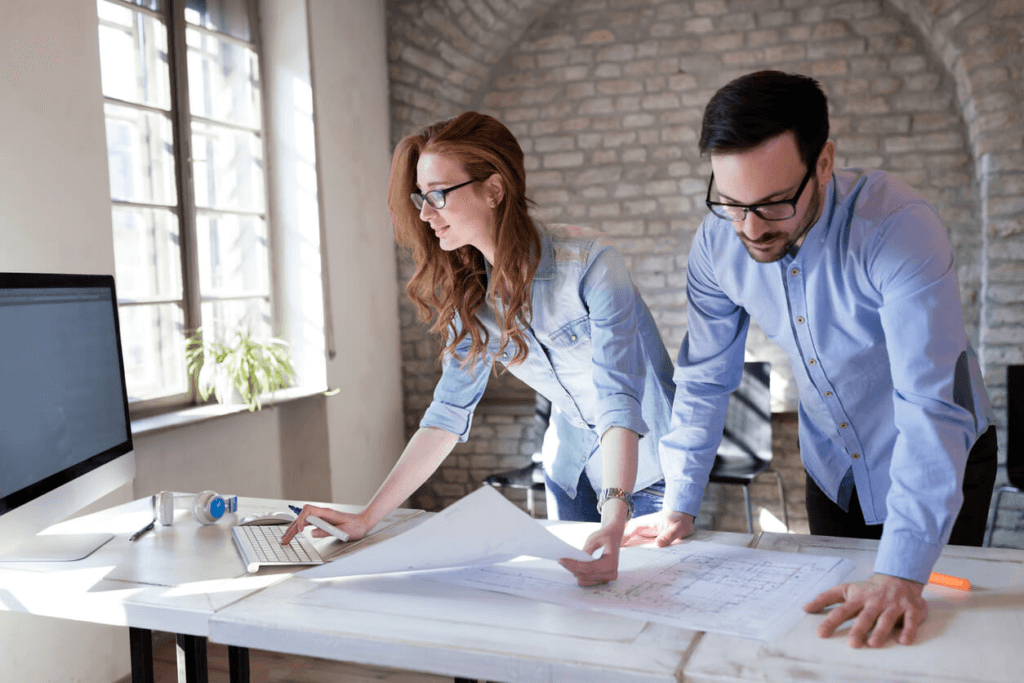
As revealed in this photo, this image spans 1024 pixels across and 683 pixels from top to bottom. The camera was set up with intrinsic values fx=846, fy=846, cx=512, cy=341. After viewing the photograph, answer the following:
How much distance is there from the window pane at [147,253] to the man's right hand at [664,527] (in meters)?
2.40

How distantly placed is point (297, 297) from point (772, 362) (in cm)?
240

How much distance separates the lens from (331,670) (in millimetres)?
2857

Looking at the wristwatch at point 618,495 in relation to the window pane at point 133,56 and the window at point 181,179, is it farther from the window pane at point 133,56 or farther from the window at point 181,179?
the window pane at point 133,56

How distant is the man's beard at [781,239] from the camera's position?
4.39ft

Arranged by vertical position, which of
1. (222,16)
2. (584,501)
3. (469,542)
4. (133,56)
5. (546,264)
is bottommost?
(584,501)

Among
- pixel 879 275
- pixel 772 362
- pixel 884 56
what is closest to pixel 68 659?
pixel 879 275

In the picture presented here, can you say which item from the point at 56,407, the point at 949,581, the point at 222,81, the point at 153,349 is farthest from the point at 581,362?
the point at 222,81

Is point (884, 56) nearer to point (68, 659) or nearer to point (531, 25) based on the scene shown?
point (531, 25)

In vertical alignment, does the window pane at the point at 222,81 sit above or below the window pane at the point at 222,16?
below

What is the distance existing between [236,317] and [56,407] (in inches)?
89.2

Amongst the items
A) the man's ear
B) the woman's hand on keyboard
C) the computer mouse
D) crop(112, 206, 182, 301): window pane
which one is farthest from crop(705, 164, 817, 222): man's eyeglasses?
crop(112, 206, 182, 301): window pane

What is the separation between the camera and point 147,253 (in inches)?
131

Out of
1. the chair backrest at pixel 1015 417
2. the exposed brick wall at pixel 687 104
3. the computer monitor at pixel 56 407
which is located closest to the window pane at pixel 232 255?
the exposed brick wall at pixel 687 104

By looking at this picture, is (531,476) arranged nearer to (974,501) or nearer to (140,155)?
(140,155)
